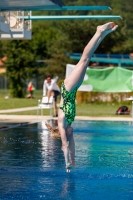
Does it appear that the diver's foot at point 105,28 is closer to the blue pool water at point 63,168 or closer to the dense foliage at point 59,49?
the blue pool water at point 63,168

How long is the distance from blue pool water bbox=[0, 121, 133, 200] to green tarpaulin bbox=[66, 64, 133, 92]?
39.1 feet

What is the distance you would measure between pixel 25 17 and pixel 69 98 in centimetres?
2082

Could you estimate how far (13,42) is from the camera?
5997 centimetres

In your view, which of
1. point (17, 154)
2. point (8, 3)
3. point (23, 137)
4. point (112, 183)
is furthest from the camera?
point (8, 3)

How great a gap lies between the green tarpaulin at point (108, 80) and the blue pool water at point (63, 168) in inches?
469

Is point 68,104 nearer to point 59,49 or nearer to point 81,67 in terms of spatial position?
point 81,67

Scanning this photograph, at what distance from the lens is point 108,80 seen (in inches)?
1250

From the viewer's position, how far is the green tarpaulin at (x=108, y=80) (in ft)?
101

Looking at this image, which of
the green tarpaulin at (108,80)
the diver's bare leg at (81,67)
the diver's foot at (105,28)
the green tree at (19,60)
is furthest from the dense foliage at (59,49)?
the diver's bare leg at (81,67)

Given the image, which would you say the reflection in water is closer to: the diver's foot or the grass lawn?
the diver's foot

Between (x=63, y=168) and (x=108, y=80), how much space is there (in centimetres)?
2071

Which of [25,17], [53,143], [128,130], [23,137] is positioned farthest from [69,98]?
[25,17]

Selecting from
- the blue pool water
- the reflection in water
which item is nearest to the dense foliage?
the reflection in water

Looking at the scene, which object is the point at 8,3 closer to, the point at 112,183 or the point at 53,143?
the point at 53,143
